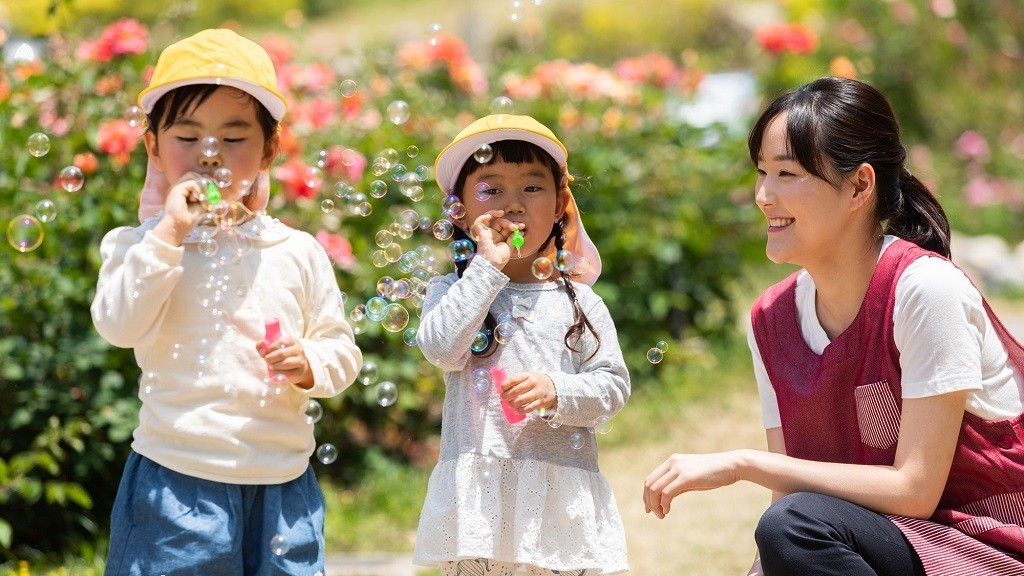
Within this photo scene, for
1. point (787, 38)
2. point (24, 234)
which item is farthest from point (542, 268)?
point (787, 38)

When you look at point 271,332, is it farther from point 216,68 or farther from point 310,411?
point 216,68

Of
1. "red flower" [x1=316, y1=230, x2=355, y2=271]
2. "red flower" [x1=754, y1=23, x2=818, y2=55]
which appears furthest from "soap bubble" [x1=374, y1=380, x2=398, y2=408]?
"red flower" [x1=754, y1=23, x2=818, y2=55]

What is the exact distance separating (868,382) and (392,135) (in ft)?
9.26

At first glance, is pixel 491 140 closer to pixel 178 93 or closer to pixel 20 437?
pixel 178 93

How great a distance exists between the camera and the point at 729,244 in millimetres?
5734

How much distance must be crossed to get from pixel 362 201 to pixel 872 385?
1256 millimetres

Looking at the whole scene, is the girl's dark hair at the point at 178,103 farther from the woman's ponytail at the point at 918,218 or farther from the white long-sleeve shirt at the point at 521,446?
the woman's ponytail at the point at 918,218

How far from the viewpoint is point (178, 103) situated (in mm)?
2428

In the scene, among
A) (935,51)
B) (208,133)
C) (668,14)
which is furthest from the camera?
(668,14)

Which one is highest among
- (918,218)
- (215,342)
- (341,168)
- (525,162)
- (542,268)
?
(341,168)

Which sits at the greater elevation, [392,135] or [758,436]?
[392,135]

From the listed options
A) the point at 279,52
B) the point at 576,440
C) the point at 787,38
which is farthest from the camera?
the point at 787,38

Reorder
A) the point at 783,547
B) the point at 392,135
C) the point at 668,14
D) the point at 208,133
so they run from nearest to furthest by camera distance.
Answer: the point at 783,547
the point at 208,133
the point at 392,135
the point at 668,14

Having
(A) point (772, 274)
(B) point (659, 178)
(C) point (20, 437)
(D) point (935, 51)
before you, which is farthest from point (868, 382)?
(D) point (935, 51)
